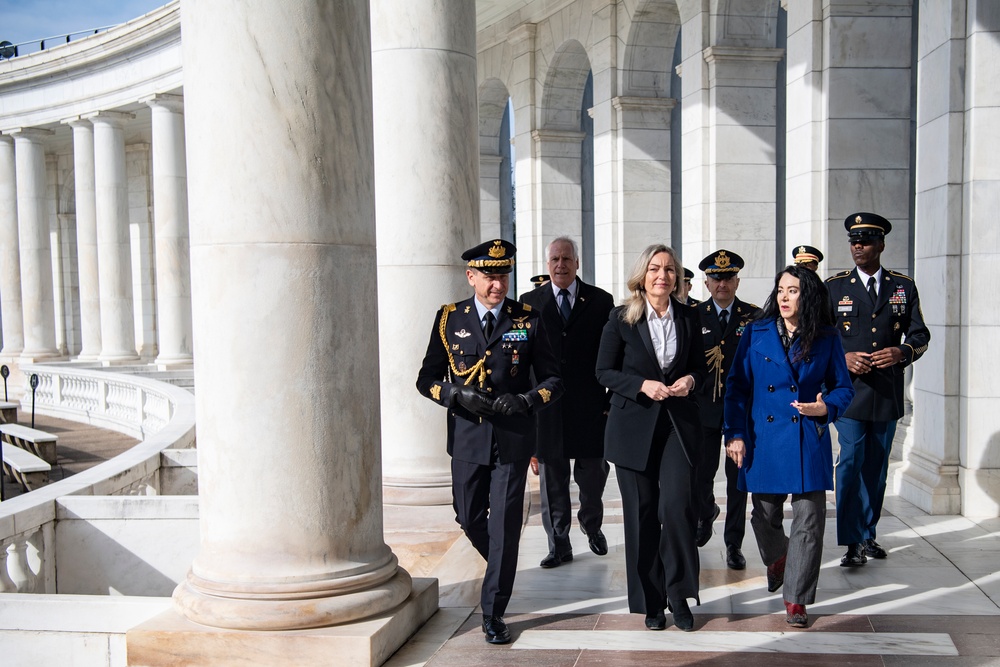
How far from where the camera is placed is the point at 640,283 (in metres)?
9.29

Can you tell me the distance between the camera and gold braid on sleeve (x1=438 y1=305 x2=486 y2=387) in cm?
903

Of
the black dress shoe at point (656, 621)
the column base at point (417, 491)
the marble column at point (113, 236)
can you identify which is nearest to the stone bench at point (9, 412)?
the marble column at point (113, 236)

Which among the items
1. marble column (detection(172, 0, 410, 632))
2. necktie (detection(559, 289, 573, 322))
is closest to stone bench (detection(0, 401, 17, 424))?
necktie (detection(559, 289, 573, 322))

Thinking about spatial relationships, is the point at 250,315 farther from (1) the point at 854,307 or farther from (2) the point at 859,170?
(2) the point at 859,170

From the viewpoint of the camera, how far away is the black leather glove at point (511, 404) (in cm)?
870

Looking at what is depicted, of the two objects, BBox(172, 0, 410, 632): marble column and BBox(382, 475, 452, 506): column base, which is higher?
BBox(172, 0, 410, 632): marble column

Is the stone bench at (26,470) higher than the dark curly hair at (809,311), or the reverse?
the dark curly hair at (809,311)

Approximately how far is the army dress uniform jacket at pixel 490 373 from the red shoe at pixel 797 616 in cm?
258

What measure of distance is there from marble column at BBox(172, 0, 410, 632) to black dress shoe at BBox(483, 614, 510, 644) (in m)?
1.01

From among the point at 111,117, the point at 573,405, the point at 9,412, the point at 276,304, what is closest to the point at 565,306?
the point at 573,405

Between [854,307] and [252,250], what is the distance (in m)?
6.95

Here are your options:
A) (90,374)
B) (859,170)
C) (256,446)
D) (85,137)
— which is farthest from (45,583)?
(85,137)

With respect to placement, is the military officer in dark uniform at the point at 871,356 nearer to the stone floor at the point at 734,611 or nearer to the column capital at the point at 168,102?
the stone floor at the point at 734,611

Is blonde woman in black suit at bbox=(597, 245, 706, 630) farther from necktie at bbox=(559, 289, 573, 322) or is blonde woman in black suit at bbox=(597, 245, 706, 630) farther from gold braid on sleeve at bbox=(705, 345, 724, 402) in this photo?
necktie at bbox=(559, 289, 573, 322)
